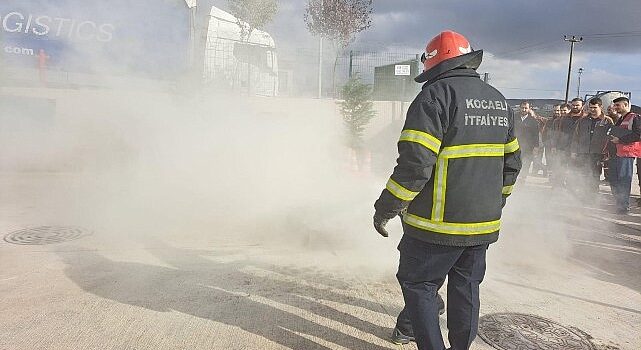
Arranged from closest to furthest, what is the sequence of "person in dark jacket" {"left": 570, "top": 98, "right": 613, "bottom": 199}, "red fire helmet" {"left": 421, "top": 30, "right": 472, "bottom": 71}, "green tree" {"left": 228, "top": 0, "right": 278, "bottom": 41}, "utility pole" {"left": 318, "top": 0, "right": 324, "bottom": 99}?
"red fire helmet" {"left": 421, "top": 30, "right": 472, "bottom": 71} < "person in dark jacket" {"left": 570, "top": 98, "right": 613, "bottom": 199} < "green tree" {"left": 228, "top": 0, "right": 278, "bottom": 41} < "utility pole" {"left": 318, "top": 0, "right": 324, "bottom": 99}

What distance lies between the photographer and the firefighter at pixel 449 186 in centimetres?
202

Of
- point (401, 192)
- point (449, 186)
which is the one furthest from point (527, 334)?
point (401, 192)

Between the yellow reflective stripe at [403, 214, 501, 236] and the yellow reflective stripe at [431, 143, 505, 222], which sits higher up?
the yellow reflective stripe at [431, 143, 505, 222]

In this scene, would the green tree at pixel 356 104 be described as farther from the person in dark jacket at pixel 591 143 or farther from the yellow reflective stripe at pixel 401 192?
the yellow reflective stripe at pixel 401 192

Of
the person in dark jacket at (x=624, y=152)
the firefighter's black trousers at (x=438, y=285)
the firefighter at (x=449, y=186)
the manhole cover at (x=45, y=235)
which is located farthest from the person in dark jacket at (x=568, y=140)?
the manhole cover at (x=45, y=235)

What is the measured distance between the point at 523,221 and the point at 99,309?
16.1 ft

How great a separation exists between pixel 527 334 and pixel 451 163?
4.69 ft

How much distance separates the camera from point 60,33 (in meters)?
5.72

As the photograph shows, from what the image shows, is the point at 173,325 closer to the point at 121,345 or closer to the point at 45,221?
the point at 121,345

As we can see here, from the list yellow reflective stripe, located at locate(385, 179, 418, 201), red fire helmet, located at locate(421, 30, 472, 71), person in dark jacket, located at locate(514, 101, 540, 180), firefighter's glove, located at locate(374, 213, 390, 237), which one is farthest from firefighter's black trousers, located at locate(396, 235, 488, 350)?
person in dark jacket, located at locate(514, 101, 540, 180)

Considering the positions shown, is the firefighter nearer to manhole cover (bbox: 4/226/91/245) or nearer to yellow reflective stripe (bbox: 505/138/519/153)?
yellow reflective stripe (bbox: 505/138/519/153)

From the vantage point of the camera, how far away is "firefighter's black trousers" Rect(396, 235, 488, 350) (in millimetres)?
2150

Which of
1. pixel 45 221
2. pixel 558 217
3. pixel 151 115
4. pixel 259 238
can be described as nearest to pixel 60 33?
pixel 151 115

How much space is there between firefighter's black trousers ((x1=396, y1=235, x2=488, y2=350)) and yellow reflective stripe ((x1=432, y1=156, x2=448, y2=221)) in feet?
0.55
